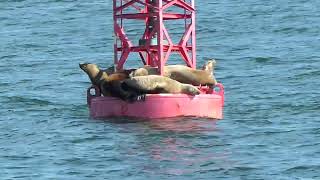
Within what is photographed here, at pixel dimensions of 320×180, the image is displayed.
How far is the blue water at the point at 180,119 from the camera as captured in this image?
1574 inches

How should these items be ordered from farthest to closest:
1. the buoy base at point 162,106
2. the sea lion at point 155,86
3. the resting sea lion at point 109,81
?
the resting sea lion at point 109,81, the sea lion at point 155,86, the buoy base at point 162,106

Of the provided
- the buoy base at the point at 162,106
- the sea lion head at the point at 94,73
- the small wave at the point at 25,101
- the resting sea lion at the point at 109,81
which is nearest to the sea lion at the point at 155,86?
the buoy base at the point at 162,106

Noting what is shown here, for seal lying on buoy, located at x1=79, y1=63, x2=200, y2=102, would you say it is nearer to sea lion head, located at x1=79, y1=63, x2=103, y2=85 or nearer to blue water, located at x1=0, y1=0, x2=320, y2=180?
blue water, located at x1=0, y1=0, x2=320, y2=180

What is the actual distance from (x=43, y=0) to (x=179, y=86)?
50.6 m

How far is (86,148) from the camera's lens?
43.4 m

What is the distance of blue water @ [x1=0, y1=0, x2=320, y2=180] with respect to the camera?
131 ft

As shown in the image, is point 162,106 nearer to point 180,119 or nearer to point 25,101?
point 180,119

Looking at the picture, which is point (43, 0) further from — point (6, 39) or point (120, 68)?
point (120, 68)

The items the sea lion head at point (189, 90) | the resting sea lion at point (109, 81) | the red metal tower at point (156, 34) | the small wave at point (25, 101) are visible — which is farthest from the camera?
the small wave at point (25, 101)

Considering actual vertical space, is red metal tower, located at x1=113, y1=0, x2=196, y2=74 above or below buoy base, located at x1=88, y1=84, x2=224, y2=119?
above

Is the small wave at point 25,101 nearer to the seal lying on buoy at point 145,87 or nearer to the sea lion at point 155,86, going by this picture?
the seal lying on buoy at point 145,87

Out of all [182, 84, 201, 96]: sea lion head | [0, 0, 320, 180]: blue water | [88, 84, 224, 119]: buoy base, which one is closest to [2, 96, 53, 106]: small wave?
[0, 0, 320, 180]: blue water

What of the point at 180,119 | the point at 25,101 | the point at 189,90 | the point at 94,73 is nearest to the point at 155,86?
the point at 189,90

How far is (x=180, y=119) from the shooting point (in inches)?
1860
